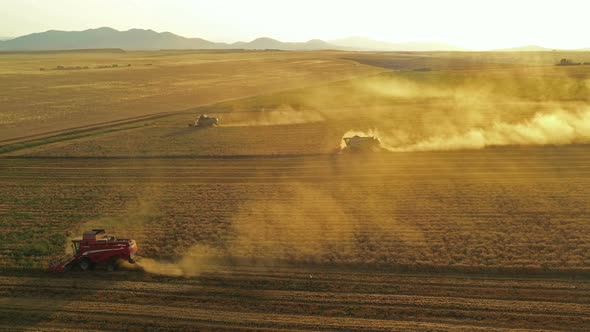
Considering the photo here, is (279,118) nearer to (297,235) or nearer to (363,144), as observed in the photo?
(363,144)

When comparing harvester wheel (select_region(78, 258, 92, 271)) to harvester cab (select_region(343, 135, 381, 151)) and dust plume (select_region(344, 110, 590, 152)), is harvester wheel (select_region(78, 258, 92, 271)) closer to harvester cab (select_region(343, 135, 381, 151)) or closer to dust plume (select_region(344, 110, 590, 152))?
harvester cab (select_region(343, 135, 381, 151))

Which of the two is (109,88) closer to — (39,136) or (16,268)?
(39,136)

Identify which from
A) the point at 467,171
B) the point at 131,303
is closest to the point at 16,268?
the point at 131,303

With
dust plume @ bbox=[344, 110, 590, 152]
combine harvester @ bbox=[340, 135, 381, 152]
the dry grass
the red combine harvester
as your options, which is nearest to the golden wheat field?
dust plume @ bbox=[344, 110, 590, 152]

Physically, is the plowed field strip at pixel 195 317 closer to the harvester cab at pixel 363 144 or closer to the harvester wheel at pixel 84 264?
the harvester wheel at pixel 84 264

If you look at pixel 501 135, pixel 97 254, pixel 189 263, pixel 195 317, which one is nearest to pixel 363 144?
pixel 501 135

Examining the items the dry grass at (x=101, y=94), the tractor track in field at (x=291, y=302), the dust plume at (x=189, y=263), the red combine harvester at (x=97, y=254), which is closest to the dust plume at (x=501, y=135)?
the dust plume at (x=189, y=263)
